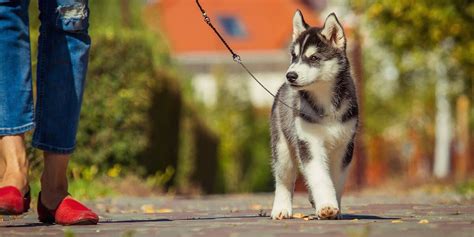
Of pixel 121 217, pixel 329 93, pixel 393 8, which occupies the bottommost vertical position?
pixel 121 217

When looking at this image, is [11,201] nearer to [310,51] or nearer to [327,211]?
[327,211]

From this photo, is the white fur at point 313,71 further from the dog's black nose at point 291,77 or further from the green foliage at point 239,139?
the green foliage at point 239,139

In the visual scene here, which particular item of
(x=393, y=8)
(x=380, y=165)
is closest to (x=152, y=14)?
(x=393, y=8)

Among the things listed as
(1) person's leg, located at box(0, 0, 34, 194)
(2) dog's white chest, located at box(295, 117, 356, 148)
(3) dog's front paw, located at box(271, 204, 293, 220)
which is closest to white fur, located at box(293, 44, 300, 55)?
(2) dog's white chest, located at box(295, 117, 356, 148)

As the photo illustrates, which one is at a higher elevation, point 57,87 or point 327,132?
point 57,87

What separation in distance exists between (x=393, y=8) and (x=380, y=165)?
14045 millimetres

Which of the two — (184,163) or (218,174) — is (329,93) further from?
(218,174)

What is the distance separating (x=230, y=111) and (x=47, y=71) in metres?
26.5

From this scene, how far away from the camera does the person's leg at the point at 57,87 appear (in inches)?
254

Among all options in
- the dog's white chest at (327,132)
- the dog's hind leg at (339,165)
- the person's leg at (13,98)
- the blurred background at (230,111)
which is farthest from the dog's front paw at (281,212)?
the blurred background at (230,111)

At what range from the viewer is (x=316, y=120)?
7.08 m

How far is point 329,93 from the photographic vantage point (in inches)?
284

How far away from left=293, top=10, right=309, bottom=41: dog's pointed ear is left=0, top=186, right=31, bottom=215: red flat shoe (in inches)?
89.3

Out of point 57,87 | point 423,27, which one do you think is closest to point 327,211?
point 57,87
